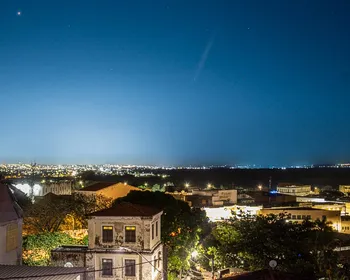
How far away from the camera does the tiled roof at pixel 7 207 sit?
1977cm

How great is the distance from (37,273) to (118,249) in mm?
7485

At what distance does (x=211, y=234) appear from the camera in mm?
31828

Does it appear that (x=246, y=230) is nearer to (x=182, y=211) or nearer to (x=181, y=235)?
(x=181, y=235)

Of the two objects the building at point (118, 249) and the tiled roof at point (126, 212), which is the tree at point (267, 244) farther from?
the tiled roof at point (126, 212)

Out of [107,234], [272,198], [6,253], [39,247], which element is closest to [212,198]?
[272,198]

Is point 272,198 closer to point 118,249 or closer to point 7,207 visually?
point 118,249

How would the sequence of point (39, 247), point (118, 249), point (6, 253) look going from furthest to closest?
point (39, 247)
point (118, 249)
point (6, 253)

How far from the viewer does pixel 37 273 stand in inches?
549

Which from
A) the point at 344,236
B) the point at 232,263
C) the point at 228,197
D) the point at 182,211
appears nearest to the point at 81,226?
the point at 182,211

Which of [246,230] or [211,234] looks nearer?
[246,230]

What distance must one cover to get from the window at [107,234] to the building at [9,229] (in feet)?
14.1

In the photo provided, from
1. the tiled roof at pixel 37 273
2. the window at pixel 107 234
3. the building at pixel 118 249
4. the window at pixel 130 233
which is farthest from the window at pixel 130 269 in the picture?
the tiled roof at pixel 37 273

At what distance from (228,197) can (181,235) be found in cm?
3238

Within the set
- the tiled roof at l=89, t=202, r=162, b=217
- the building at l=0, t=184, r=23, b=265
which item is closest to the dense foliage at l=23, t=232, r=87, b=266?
the building at l=0, t=184, r=23, b=265
